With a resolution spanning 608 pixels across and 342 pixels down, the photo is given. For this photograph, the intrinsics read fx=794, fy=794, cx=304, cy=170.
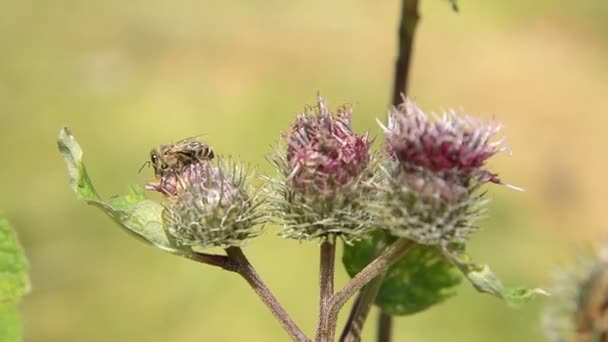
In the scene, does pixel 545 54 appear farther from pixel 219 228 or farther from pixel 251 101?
pixel 219 228

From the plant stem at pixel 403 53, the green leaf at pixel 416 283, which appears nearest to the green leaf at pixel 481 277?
the green leaf at pixel 416 283

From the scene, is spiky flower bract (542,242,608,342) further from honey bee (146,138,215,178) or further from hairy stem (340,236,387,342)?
honey bee (146,138,215,178)

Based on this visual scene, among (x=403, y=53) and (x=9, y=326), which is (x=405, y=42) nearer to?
(x=403, y=53)

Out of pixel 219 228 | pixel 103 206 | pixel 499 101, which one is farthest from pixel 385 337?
pixel 499 101

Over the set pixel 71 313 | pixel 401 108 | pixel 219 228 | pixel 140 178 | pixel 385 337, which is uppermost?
pixel 401 108

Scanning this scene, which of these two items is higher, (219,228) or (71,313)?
(219,228)

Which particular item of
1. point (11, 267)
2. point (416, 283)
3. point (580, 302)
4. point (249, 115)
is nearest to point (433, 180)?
point (580, 302)

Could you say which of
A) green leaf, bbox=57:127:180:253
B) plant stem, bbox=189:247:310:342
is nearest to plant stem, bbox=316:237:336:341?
plant stem, bbox=189:247:310:342

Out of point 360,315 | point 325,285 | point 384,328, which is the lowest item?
point 384,328
